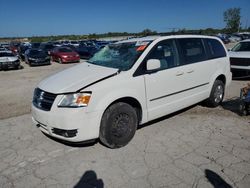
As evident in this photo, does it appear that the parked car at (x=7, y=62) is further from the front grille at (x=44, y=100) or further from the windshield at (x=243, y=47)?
the windshield at (x=243, y=47)

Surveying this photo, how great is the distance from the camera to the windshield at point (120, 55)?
12.8ft

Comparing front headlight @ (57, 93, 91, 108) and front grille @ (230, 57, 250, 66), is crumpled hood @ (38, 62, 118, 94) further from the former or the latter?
front grille @ (230, 57, 250, 66)

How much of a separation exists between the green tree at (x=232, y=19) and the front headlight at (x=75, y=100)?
83420mm

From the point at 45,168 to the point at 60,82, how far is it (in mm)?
1358

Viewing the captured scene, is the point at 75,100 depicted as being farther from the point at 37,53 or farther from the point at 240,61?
the point at 37,53

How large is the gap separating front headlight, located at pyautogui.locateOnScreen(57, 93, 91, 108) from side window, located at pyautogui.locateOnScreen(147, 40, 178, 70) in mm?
1433

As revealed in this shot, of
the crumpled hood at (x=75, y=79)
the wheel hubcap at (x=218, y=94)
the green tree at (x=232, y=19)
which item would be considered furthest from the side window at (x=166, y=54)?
→ the green tree at (x=232, y=19)

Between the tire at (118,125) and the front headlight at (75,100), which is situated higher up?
the front headlight at (75,100)

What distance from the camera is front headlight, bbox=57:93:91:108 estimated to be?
3271mm

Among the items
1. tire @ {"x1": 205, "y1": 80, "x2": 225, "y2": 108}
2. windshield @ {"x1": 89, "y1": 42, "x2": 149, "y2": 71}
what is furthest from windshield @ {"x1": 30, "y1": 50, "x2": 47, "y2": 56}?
tire @ {"x1": 205, "y1": 80, "x2": 225, "y2": 108}

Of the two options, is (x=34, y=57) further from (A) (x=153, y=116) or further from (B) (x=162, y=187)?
(B) (x=162, y=187)

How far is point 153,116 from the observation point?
13.5 feet

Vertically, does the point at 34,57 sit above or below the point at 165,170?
above

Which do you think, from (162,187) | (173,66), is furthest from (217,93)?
(162,187)
